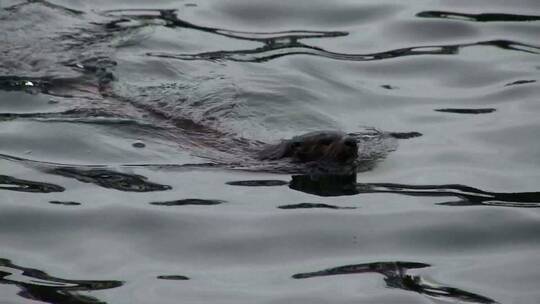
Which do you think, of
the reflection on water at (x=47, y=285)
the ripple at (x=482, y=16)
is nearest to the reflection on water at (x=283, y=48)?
the ripple at (x=482, y=16)

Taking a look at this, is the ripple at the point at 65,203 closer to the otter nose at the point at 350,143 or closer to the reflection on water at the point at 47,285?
the reflection on water at the point at 47,285

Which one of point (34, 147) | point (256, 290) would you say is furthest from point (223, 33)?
point (256, 290)

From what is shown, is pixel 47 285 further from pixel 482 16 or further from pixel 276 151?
pixel 482 16

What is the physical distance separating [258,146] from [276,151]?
1.03ft

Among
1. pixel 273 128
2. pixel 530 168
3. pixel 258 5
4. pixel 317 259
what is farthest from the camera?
pixel 258 5

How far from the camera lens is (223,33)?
11.3 metres

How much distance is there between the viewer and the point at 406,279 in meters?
6.27

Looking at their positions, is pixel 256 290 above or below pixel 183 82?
below

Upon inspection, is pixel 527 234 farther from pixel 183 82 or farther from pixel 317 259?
pixel 183 82

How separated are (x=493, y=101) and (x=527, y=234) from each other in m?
2.68

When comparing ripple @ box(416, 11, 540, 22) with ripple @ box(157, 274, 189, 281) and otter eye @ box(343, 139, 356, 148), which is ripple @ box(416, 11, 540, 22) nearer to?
otter eye @ box(343, 139, 356, 148)

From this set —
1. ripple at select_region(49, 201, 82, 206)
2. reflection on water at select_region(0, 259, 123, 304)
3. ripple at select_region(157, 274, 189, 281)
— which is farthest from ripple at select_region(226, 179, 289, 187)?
reflection on water at select_region(0, 259, 123, 304)

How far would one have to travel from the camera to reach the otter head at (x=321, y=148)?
7953mm

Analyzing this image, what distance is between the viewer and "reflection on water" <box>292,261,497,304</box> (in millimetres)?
6078
